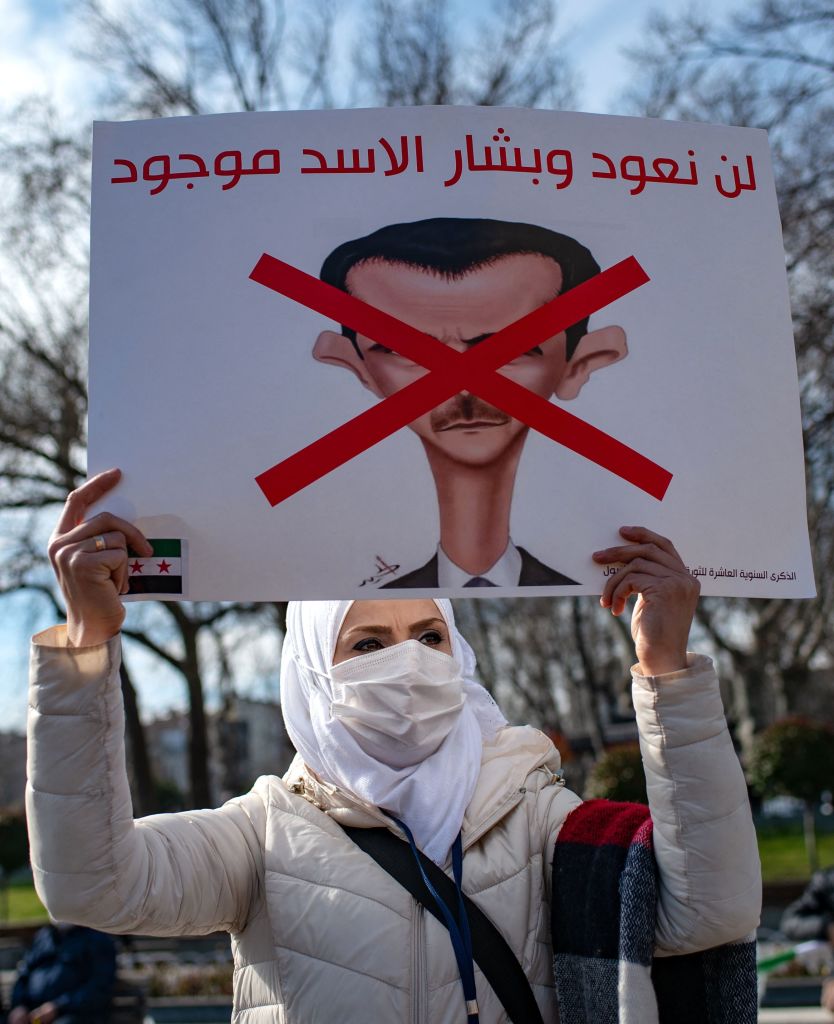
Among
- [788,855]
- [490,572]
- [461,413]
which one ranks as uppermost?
[461,413]

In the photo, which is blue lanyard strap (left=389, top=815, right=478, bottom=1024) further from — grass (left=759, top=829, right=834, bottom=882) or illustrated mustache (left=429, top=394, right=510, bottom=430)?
grass (left=759, top=829, right=834, bottom=882)

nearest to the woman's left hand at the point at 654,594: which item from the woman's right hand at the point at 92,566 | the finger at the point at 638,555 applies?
the finger at the point at 638,555

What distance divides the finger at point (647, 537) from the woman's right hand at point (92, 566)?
105 cm

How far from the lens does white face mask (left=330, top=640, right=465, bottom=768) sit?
2.73 meters

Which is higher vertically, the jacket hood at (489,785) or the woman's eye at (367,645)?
the woman's eye at (367,645)

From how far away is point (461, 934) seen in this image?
244 cm

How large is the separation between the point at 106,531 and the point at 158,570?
0.14 meters

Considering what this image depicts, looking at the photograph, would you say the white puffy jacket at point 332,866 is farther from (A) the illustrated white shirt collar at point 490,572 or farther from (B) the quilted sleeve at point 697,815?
(A) the illustrated white shirt collar at point 490,572

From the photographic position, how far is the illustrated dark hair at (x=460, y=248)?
8.73 ft

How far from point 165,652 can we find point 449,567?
1665 cm

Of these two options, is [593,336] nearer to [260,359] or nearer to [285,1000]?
[260,359]

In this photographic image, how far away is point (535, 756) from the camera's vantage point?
111 inches

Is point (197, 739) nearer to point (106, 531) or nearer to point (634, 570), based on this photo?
point (106, 531)

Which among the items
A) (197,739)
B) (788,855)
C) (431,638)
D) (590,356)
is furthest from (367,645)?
(788,855)
